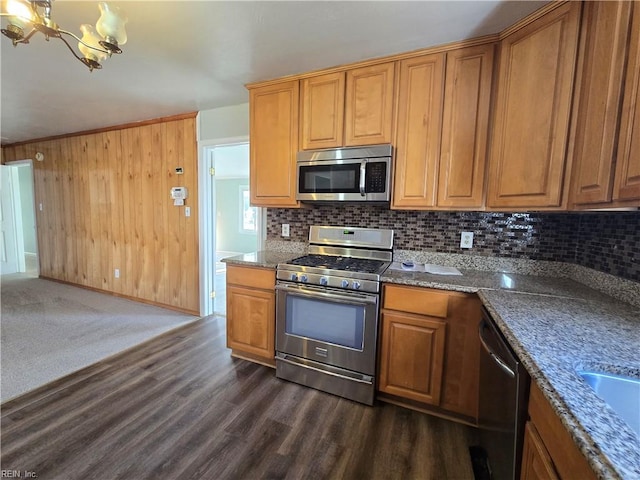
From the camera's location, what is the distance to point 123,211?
3699 mm

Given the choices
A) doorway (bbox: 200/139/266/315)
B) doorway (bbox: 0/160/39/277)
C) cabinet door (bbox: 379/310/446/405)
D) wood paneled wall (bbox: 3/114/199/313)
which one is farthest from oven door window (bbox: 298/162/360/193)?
doorway (bbox: 0/160/39/277)

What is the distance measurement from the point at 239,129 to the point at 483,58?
7.11 ft

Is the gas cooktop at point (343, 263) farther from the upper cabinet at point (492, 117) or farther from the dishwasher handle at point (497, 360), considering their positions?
the dishwasher handle at point (497, 360)

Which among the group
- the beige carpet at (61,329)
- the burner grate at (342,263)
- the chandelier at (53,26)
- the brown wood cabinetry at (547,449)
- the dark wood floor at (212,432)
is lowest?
the dark wood floor at (212,432)

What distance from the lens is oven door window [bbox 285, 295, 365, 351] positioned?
1.81 metres

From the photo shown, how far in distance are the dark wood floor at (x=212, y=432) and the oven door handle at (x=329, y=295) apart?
0.71m

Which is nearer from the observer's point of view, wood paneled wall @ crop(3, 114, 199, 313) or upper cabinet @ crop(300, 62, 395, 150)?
upper cabinet @ crop(300, 62, 395, 150)

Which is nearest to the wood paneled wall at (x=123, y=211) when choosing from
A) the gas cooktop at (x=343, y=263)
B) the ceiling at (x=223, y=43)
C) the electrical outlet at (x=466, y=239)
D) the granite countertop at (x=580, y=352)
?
the ceiling at (x=223, y=43)

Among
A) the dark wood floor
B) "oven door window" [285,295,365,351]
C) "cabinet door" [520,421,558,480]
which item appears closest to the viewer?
"cabinet door" [520,421,558,480]

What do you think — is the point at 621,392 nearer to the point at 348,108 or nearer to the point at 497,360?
the point at 497,360

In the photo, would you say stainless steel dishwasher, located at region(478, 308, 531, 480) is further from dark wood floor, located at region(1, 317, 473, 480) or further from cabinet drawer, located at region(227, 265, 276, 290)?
cabinet drawer, located at region(227, 265, 276, 290)

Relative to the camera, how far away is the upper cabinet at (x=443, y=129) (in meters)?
1.68

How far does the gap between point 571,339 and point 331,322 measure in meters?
1.26

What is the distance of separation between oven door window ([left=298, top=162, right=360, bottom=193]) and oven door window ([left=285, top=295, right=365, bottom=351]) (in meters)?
0.81
